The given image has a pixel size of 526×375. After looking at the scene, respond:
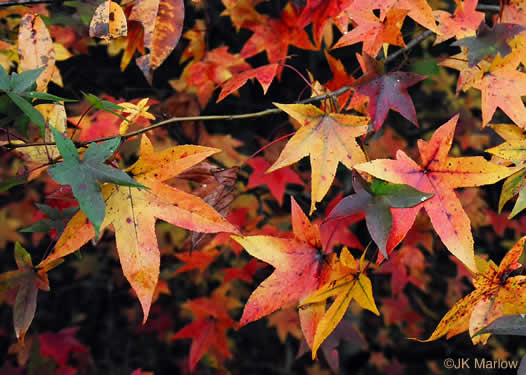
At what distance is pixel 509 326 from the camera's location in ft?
2.02

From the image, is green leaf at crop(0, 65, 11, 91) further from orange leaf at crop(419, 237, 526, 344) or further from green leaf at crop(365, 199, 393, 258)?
orange leaf at crop(419, 237, 526, 344)

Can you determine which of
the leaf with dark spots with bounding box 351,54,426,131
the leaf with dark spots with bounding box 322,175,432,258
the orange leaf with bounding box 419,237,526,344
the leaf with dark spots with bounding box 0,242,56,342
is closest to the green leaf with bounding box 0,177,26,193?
the leaf with dark spots with bounding box 0,242,56,342

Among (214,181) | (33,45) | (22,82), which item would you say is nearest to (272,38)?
(214,181)

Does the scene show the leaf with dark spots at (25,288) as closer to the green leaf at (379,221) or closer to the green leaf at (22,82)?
the green leaf at (22,82)

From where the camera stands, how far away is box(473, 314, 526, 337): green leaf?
60cm

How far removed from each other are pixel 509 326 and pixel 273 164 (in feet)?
1.63

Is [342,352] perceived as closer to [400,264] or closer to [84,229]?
[400,264]

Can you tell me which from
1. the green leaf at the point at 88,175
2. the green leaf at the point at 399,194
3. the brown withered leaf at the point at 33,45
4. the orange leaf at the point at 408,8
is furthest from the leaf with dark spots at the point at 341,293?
the brown withered leaf at the point at 33,45

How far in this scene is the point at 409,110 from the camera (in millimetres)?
827

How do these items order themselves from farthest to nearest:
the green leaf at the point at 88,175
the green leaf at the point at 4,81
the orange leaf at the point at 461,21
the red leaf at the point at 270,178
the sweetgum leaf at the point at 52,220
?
the red leaf at the point at 270,178
the orange leaf at the point at 461,21
the sweetgum leaf at the point at 52,220
the green leaf at the point at 4,81
the green leaf at the point at 88,175

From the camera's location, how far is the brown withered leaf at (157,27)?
2.76ft

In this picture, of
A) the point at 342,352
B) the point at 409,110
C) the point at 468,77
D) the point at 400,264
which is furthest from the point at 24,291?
the point at 342,352

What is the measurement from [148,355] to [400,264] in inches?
58.8

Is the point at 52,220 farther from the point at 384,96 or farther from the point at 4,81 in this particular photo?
the point at 384,96
